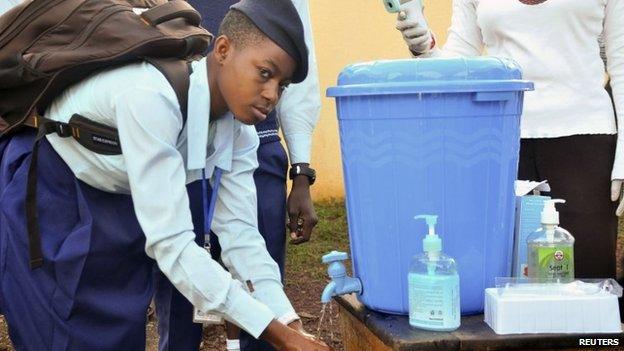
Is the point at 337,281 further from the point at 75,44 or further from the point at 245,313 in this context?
the point at 75,44

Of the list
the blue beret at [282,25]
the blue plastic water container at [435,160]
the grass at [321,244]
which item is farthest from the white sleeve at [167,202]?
the grass at [321,244]

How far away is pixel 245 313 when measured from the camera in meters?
2.42

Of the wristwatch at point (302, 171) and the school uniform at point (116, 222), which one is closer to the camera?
the school uniform at point (116, 222)

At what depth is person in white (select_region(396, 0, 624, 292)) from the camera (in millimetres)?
3080

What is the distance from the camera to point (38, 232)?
2.48 meters

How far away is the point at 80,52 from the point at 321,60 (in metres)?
5.02

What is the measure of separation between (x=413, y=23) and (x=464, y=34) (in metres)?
0.48

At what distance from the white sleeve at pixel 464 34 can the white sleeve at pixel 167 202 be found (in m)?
1.37

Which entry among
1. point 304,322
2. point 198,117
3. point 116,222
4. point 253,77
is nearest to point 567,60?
point 253,77

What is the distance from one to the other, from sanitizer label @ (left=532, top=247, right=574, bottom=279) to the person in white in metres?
0.53

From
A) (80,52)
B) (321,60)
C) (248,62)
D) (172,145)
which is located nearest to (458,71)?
(248,62)

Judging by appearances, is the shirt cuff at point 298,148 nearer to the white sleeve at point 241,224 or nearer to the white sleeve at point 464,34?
the white sleeve at point 241,224

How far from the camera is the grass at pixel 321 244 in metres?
6.14

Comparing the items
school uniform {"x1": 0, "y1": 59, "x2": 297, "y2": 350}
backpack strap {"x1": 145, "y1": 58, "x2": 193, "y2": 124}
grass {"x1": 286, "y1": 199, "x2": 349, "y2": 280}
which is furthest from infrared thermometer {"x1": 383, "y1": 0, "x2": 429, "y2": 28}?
grass {"x1": 286, "y1": 199, "x2": 349, "y2": 280}
